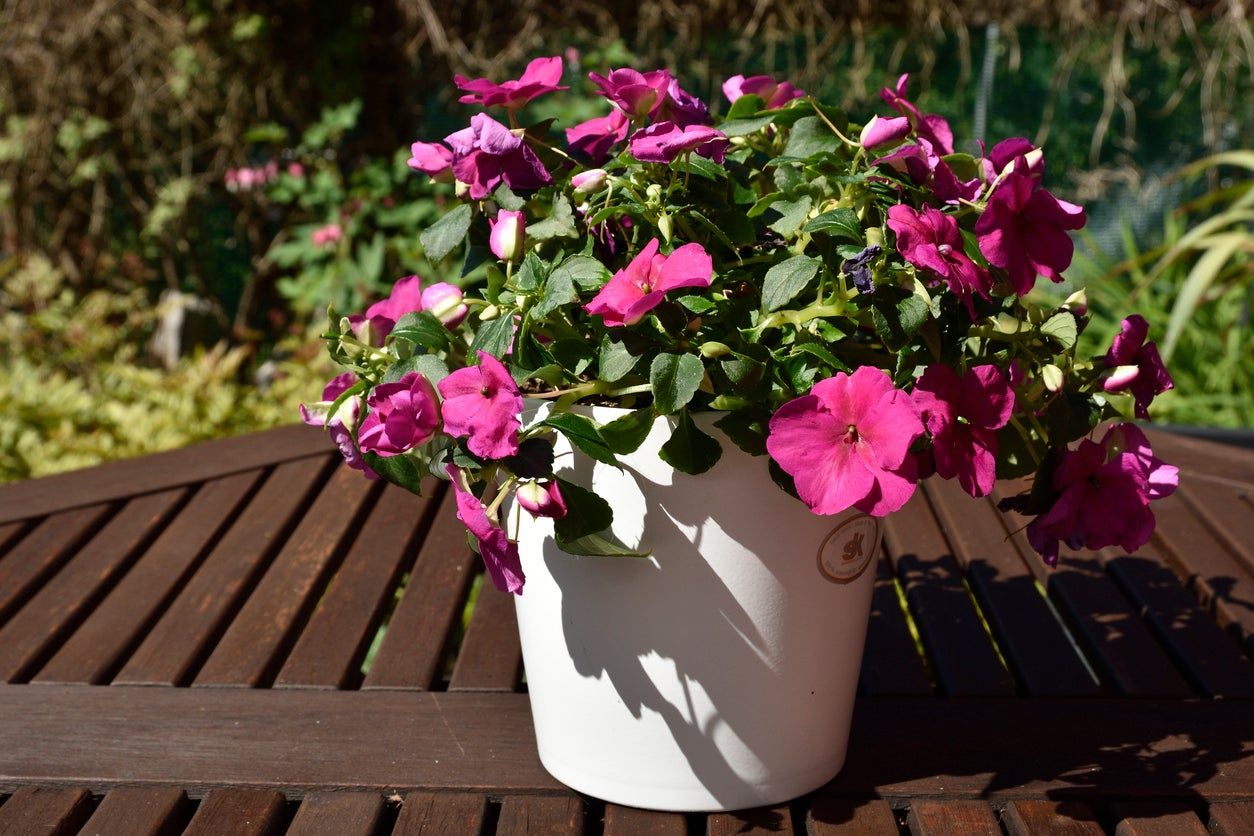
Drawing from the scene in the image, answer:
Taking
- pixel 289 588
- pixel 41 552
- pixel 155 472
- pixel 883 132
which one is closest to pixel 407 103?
pixel 155 472

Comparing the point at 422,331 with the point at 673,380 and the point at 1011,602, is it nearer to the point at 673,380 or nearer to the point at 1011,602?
the point at 673,380

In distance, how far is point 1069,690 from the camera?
1.00 meters

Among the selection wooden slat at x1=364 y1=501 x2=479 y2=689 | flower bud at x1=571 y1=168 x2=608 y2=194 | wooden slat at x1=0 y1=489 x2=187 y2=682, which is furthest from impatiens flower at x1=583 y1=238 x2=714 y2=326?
wooden slat at x1=0 y1=489 x2=187 y2=682

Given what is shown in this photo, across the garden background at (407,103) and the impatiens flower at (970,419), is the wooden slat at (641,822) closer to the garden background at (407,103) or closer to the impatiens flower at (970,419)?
the impatiens flower at (970,419)

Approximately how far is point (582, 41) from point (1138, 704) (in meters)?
3.28

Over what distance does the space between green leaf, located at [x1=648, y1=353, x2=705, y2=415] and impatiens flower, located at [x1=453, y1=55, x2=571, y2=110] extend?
25cm

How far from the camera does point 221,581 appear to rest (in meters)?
1.20

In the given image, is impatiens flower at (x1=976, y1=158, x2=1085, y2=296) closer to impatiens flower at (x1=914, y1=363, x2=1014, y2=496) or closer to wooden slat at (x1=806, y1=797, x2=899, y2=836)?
impatiens flower at (x1=914, y1=363, x2=1014, y2=496)

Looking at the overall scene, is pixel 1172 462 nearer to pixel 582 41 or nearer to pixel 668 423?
pixel 668 423

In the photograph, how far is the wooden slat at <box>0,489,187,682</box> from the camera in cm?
109

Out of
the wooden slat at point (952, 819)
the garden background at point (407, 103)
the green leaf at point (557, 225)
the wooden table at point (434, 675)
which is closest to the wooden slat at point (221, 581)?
the wooden table at point (434, 675)

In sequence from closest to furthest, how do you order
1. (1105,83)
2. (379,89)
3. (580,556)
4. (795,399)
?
(795,399) → (580,556) → (1105,83) → (379,89)

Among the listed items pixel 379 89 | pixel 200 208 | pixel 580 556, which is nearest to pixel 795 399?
pixel 580 556

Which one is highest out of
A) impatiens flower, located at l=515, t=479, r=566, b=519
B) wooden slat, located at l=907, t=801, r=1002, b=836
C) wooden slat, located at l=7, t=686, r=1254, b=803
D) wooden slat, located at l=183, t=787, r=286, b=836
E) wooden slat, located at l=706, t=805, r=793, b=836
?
impatiens flower, located at l=515, t=479, r=566, b=519
